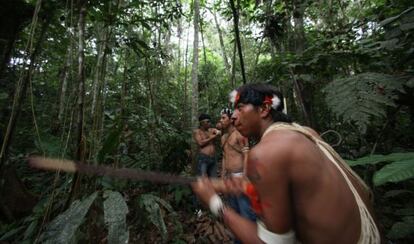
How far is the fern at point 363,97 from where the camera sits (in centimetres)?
276

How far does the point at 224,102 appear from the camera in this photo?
1056 centimetres

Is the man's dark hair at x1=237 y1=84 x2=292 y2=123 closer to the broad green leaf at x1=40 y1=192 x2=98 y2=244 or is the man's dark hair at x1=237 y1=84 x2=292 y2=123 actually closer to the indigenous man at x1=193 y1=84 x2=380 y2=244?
the indigenous man at x1=193 y1=84 x2=380 y2=244

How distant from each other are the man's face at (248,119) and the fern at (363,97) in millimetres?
1451

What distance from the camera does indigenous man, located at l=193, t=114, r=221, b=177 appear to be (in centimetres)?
554

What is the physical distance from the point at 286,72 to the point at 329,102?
1.26 m

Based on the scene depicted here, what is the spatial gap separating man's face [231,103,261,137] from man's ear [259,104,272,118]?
20 millimetres

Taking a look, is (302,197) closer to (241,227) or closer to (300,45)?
(241,227)

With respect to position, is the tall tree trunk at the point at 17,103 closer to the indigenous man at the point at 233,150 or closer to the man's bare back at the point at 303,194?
the man's bare back at the point at 303,194

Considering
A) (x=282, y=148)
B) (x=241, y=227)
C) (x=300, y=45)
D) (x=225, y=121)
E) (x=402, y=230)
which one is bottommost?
(x=402, y=230)

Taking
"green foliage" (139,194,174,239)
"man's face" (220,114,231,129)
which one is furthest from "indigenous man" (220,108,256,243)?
"green foliage" (139,194,174,239)

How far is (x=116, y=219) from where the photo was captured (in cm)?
208

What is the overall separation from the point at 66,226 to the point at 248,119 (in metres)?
1.37

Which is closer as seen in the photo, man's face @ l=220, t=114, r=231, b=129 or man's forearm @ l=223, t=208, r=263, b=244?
→ man's forearm @ l=223, t=208, r=263, b=244

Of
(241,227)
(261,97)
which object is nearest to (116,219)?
(241,227)
